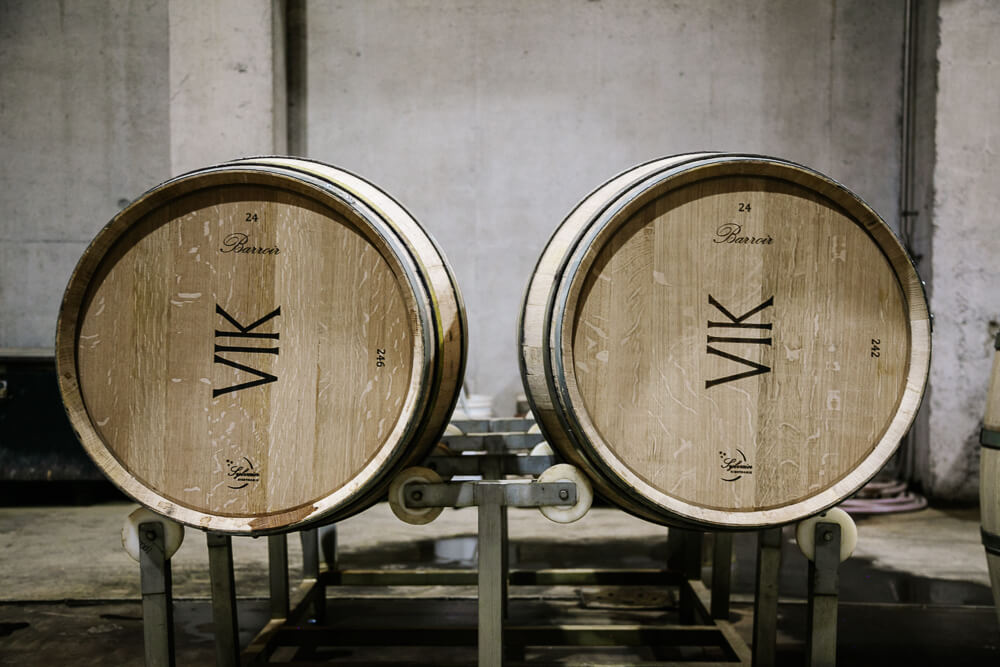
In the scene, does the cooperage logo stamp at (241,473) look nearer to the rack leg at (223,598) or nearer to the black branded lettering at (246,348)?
the black branded lettering at (246,348)

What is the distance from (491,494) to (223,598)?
0.99 m

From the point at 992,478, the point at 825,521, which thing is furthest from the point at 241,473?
A: the point at 992,478

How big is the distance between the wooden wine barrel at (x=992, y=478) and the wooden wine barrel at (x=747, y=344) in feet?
1.99

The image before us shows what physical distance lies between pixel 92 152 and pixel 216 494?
16.4 feet

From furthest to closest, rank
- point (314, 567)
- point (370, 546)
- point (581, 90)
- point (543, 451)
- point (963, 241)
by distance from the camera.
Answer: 1. point (581, 90)
2. point (963, 241)
3. point (370, 546)
4. point (314, 567)
5. point (543, 451)

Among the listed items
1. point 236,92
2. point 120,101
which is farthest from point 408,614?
point 120,101

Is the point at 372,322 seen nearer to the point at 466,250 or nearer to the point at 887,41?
the point at 466,250

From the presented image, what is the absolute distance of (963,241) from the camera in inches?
196

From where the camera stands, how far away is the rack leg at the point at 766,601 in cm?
201

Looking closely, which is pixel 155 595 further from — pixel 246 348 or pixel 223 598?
pixel 246 348

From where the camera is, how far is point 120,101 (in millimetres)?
5555

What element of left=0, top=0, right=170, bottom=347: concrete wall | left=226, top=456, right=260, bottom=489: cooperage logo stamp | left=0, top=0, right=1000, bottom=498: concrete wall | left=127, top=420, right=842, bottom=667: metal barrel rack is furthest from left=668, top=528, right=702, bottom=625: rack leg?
left=0, top=0, right=170, bottom=347: concrete wall

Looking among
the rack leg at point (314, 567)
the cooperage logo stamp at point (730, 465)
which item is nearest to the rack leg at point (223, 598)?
the rack leg at point (314, 567)

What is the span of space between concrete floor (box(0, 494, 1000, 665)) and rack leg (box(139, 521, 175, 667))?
85 cm
